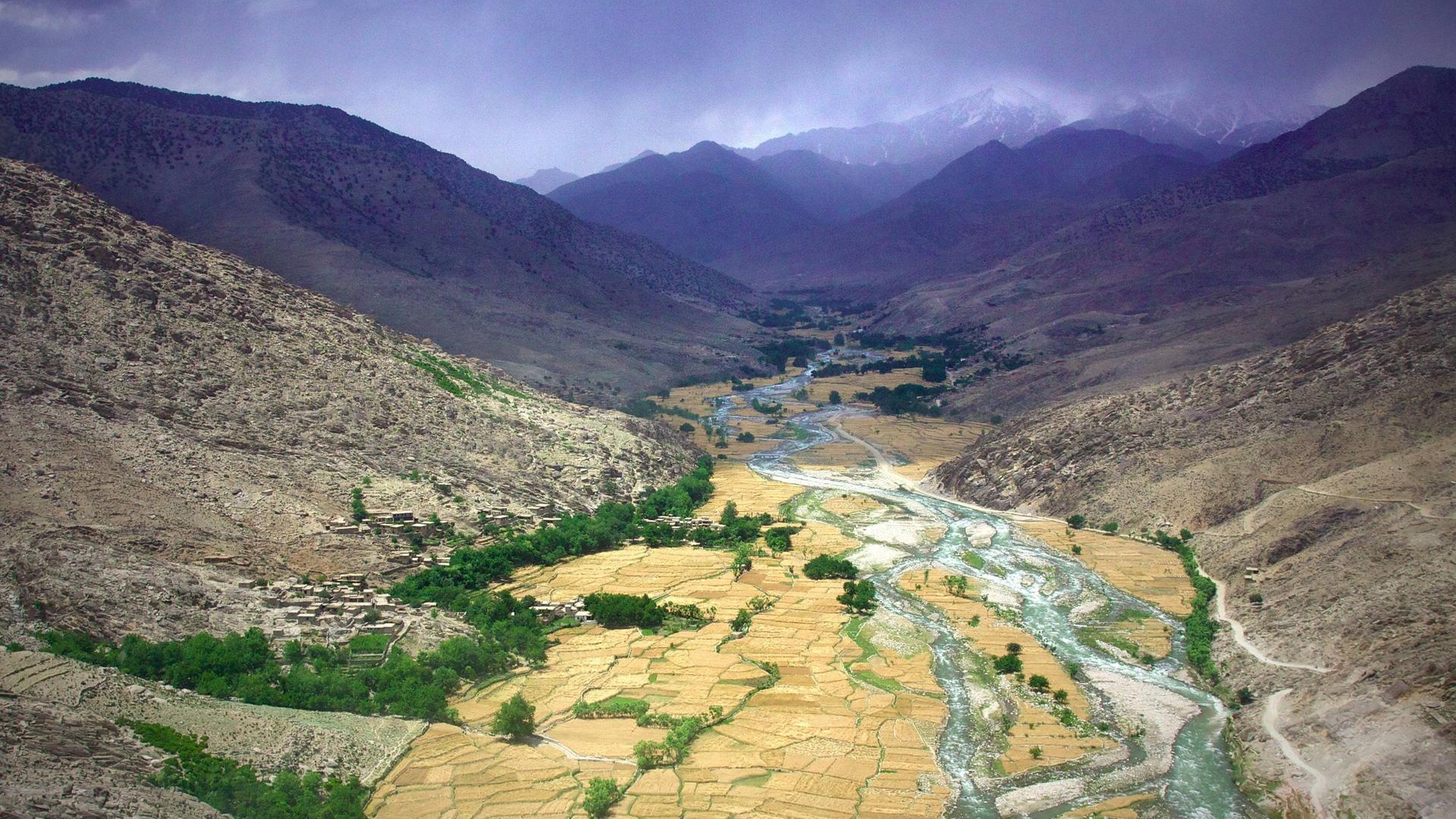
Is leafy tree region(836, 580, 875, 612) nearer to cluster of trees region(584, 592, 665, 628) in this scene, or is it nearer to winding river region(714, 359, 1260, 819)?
winding river region(714, 359, 1260, 819)

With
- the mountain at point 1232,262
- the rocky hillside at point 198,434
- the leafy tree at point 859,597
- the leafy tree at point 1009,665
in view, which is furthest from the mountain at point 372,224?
the leafy tree at point 1009,665

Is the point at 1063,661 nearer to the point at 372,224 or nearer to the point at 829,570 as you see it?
the point at 829,570

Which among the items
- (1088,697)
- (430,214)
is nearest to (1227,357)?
(1088,697)

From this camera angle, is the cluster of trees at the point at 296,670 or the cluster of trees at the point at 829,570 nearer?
the cluster of trees at the point at 296,670

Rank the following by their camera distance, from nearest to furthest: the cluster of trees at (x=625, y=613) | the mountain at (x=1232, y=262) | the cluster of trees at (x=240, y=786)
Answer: the cluster of trees at (x=240, y=786) → the cluster of trees at (x=625, y=613) → the mountain at (x=1232, y=262)

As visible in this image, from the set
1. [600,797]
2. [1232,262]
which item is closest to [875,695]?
[600,797]

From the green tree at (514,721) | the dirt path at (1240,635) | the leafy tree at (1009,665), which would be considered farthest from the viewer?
the leafy tree at (1009,665)

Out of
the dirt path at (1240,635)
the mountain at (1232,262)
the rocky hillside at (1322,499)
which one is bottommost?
the dirt path at (1240,635)

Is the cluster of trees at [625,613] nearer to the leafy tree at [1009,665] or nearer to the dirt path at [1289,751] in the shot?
the leafy tree at [1009,665]
